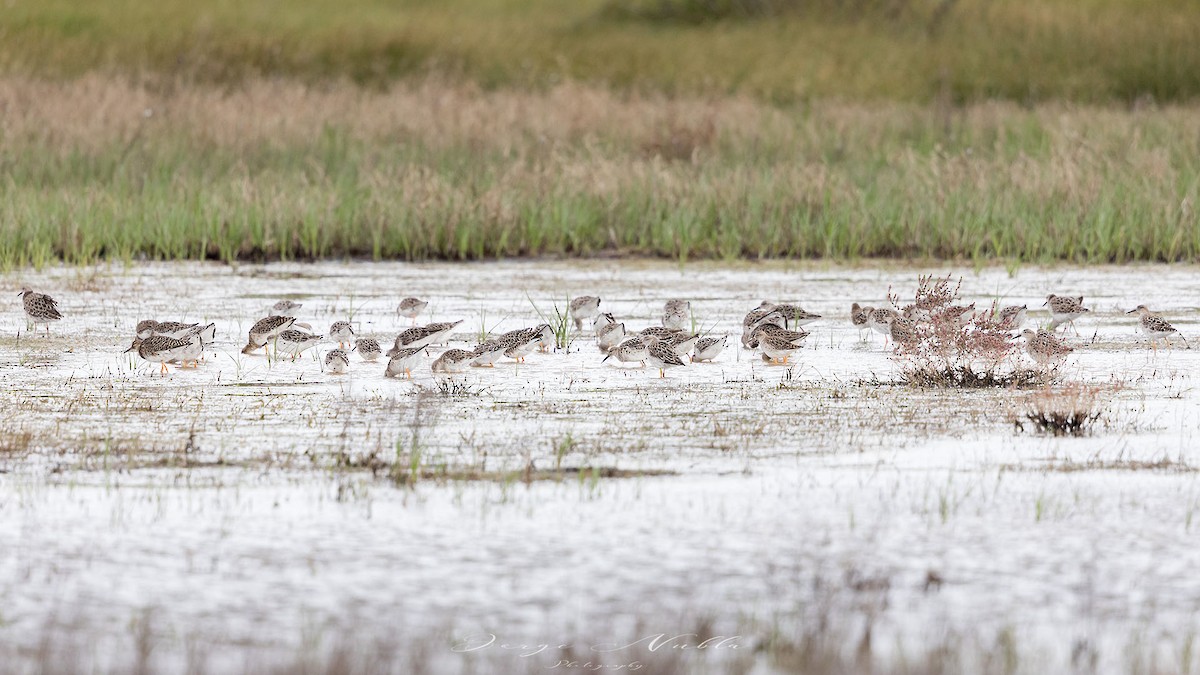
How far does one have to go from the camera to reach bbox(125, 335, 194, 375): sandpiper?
30.5 feet

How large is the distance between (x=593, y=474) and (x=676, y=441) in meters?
1.00

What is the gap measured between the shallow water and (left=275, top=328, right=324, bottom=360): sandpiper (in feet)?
0.29

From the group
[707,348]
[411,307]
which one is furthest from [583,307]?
[707,348]

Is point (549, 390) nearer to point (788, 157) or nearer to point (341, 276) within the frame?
point (341, 276)

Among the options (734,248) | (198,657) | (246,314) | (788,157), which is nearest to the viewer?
(198,657)

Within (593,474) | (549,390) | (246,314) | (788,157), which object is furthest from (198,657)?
(788,157)

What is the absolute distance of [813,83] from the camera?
30469 millimetres

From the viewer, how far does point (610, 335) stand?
396 inches

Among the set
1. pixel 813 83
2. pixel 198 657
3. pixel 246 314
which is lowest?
pixel 198 657

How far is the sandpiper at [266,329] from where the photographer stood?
32.7 ft

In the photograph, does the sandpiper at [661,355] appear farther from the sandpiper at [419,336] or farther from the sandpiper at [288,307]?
the sandpiper at [288,307]

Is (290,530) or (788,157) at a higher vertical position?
(788,157)

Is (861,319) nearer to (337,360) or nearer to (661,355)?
(661,355)

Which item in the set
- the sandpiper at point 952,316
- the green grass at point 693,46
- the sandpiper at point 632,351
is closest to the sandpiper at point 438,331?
the sandpiper at point 632,351
